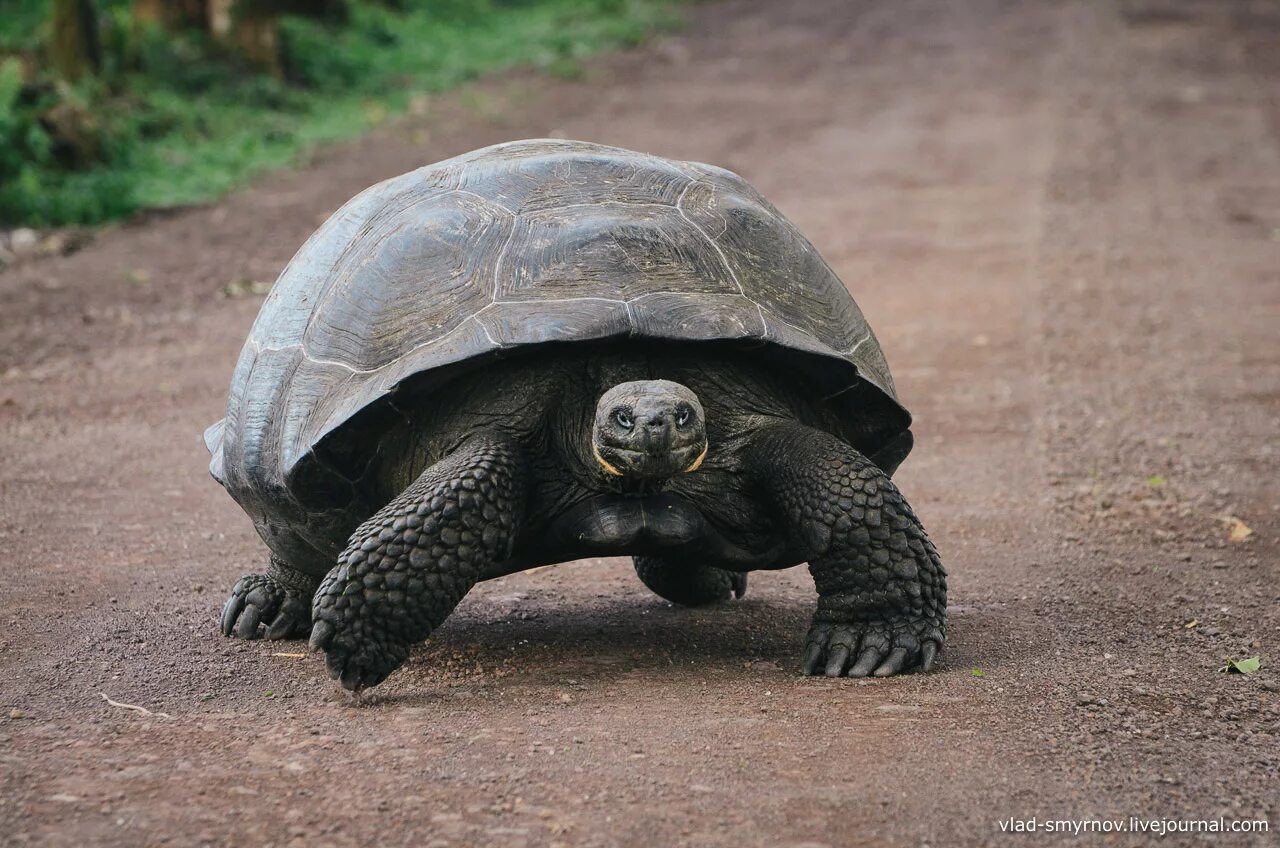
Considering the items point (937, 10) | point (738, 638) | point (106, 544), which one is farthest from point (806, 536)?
point (937, 10)

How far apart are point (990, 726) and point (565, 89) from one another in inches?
568

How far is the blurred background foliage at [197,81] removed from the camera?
11648 mm

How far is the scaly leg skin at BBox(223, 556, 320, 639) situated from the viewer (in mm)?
4531

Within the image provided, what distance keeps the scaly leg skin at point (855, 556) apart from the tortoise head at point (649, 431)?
30 cm

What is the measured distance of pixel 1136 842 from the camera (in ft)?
9.23

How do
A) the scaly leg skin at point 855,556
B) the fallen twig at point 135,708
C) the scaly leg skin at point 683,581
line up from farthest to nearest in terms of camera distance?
1. the scaly leg skin at point 683,581
2. the scaly leg skin at point 855,556
3. the fallen twig at point 135,708

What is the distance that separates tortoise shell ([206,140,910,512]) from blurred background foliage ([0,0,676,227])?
25.0ft

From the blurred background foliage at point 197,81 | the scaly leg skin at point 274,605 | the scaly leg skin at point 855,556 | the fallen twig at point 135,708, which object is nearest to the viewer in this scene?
the fallen twig at point 135,708

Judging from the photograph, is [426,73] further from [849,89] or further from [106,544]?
[106,544]

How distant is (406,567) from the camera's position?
Answer: 147 inches

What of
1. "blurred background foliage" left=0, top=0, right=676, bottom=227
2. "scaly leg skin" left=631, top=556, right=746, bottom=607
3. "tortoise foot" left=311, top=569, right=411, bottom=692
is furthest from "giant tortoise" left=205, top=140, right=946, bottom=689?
"blurred background foliage" left=0, top=0, right=676, bottom=227

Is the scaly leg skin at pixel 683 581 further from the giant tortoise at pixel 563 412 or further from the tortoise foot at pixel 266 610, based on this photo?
the tortoise foot at pixel 266 610

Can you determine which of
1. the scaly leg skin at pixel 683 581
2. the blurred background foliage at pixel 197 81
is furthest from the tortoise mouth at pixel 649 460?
the blurred background foliage at pixel 197 81

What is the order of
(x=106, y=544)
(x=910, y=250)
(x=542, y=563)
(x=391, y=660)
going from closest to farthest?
(x=391, y=660) < (x=542, y=563) < (x=106, y=544) < (x=910, y=250)
